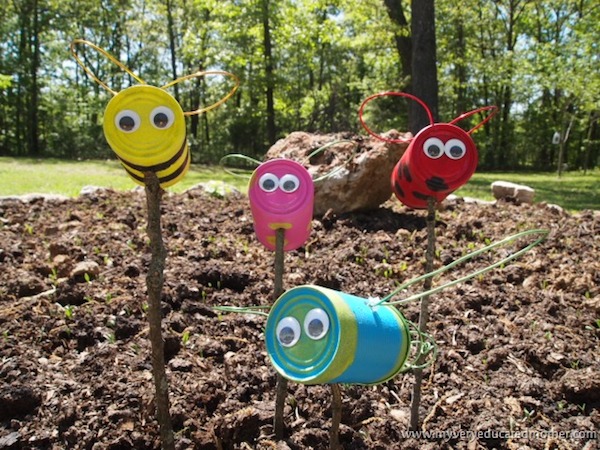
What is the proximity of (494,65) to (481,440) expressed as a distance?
16953 millimetres

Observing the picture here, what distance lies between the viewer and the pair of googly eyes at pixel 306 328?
3.88 ft

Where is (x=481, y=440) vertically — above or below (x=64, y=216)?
below

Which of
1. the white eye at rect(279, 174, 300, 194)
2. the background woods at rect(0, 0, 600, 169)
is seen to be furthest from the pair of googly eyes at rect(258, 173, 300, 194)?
the background woods at rect(0, 0, 600, 169)

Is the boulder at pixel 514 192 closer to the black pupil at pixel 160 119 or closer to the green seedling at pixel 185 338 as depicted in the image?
the green seedling at pixel 185 338

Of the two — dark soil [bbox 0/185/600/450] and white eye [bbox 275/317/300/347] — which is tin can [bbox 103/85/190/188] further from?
dark soil [bbox 0/185/600/450]

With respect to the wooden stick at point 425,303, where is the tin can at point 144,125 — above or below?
above

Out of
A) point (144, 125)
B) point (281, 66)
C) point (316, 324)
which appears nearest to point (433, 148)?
point (316, 324)

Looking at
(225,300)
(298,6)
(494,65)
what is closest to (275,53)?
(298,6)

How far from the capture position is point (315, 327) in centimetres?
120

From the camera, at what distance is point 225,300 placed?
9.65ft

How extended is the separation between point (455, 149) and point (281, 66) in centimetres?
2021

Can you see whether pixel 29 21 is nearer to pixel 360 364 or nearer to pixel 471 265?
pixel 471 265

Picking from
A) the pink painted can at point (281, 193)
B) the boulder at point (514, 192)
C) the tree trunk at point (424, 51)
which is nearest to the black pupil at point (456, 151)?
the pink painted can at point (281, 193)

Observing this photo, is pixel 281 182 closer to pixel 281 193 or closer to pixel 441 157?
pixel 281 193
